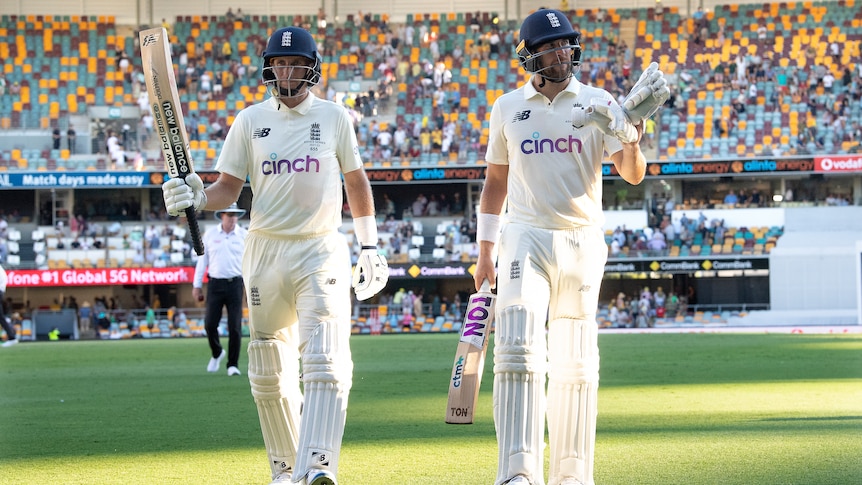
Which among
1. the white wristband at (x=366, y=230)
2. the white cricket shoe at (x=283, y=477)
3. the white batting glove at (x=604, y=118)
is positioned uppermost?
the white batting glove at (x=604, y=118)

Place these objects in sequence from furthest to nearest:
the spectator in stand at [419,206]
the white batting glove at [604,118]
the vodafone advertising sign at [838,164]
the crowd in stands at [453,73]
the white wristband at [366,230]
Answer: the spectator in stand at [419,206]
the crowd in stands at [453,73]
the vodafone advertising sign at [838,164]
the white wristband at [366,230]
the white batting glove at [604,118]

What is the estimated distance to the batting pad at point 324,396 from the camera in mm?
6285

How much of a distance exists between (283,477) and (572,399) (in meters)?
1.67

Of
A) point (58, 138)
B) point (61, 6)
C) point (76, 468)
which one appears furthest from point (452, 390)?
point (61, 6)

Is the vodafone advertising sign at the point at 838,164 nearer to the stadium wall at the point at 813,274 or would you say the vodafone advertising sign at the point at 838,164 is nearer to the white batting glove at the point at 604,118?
the stadium wall at the point at 813,274

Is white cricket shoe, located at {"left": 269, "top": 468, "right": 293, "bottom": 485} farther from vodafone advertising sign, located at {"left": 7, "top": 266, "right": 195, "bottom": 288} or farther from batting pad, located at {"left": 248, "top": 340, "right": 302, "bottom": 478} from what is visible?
vodafone advertising sign, located at {"left": 7, "top": 266, "right": 195, "bottom": 288}

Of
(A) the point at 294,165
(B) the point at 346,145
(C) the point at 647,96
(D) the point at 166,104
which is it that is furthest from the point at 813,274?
(D) the point at 166,104

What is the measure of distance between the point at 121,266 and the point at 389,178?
911cm

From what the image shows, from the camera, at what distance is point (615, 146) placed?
6344mm

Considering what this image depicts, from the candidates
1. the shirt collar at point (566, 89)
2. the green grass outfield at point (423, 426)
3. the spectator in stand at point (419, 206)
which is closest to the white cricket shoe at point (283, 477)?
the green grass outfield at point (423, 426)

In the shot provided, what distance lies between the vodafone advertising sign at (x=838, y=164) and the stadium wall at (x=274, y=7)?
1003 centimetres

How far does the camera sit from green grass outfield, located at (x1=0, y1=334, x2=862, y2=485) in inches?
291

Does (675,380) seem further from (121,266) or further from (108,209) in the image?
(108,209)

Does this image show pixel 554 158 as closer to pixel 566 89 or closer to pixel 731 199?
pixel 566 89
